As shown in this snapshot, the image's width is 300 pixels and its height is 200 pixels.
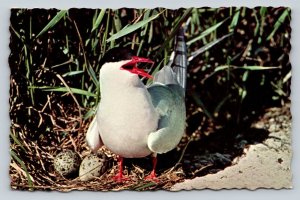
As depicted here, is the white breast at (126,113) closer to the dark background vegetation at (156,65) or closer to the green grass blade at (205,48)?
the dark background vegetation at (156,65)

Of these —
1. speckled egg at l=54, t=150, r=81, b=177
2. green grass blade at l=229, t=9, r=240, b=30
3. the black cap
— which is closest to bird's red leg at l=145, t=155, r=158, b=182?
speckled egg at l=54, t=150, r=81, b=177

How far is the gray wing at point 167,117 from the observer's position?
328cm

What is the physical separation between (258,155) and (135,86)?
0.56 metres

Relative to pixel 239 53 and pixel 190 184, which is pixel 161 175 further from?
pixel 239 53

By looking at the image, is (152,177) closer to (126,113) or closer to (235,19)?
(126,113)

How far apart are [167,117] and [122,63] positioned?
10.1 inches

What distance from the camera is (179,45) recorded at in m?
3.48

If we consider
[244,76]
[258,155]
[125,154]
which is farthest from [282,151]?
[125,154]

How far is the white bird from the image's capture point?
321cm

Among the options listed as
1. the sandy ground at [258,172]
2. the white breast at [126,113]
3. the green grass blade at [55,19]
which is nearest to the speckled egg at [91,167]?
the white breast at [126,113]

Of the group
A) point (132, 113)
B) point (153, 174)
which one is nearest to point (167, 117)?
point (132, 113)

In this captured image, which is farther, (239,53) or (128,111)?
(239,53)

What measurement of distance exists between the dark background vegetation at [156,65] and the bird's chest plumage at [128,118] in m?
0.21

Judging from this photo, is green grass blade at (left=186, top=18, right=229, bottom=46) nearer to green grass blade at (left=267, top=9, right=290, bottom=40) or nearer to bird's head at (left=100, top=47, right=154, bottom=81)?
green grass blade at (left=267, top=9, right=290, bottom=40)
